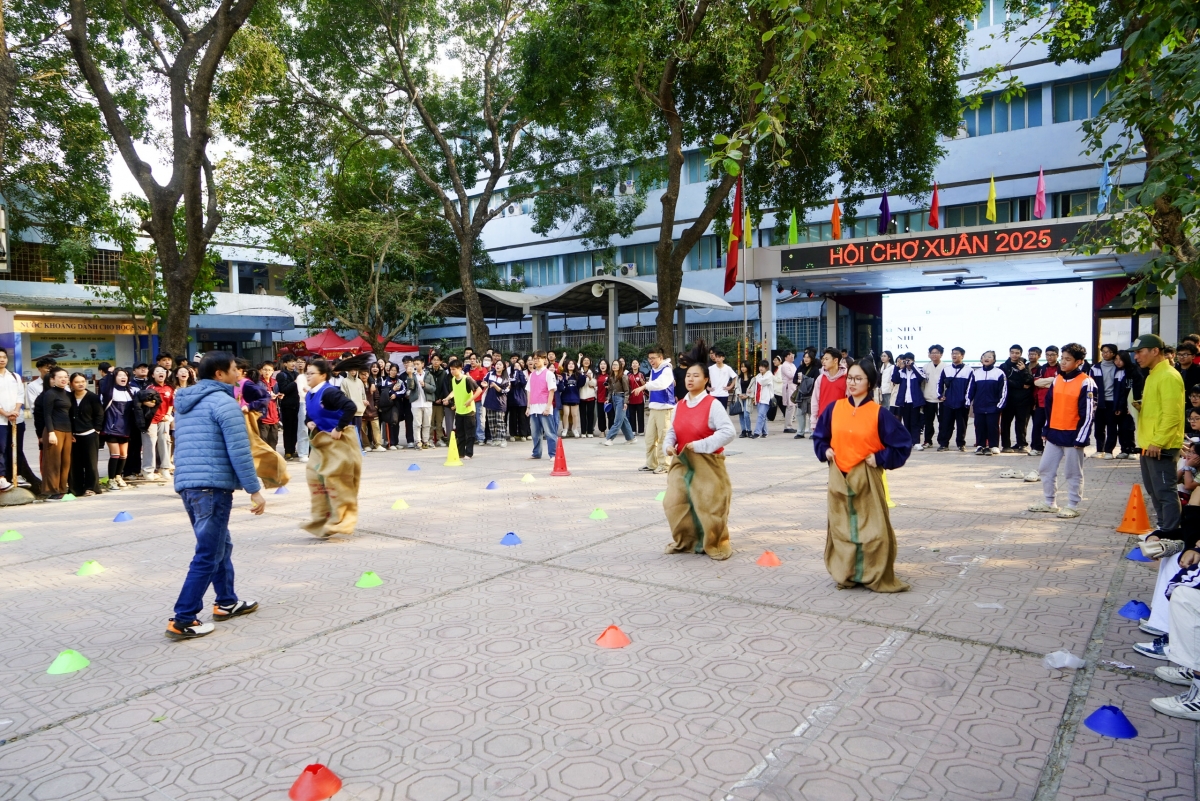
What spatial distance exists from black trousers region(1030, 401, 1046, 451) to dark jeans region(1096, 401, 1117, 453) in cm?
75

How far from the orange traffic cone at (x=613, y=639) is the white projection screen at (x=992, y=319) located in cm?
1809

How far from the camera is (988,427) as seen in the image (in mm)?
13219

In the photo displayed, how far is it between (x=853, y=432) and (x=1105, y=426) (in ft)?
30.7

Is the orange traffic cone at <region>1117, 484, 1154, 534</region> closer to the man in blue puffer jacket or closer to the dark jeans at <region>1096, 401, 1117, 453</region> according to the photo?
the dark jeans at <region>1096, 401, 1117, 453</region>

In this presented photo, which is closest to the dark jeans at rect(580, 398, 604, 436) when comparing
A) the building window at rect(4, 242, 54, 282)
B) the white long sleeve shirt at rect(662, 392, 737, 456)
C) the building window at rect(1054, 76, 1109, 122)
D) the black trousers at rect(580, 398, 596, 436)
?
the black trousers at rect(580, 398, 596, 436)

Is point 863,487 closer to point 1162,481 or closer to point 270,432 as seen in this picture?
point 1162,481

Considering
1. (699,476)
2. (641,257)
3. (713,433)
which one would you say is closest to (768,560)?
(699,476)

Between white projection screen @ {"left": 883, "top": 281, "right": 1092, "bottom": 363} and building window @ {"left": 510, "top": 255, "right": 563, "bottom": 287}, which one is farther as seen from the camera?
building window @ {"left": 510, "top": 255, "right": 563, "bottom": 287}

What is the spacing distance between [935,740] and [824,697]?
54 cm

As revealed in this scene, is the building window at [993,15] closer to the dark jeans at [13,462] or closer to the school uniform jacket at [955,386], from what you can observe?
the school uniform jacket at [955,386]

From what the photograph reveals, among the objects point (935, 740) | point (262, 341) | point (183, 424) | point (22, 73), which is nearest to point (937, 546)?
point (935, 740)

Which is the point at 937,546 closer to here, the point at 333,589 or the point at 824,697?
the point at 824,697

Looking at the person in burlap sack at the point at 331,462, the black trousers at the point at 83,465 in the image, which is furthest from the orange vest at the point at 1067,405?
the black trousers at the point at 83,465

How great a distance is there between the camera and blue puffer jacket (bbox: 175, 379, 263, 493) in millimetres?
4715
